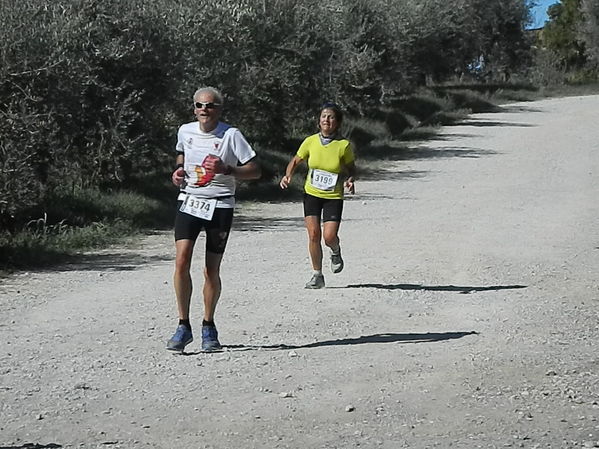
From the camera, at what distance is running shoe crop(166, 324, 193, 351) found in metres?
7.96

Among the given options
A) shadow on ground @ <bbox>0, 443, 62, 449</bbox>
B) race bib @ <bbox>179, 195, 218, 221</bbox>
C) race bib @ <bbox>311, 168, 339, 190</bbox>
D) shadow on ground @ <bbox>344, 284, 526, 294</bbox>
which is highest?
race bib @ <bbox>179, 195, 218, 221</bbox>

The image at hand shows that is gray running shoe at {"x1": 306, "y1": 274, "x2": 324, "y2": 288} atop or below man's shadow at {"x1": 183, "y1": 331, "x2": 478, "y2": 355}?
below

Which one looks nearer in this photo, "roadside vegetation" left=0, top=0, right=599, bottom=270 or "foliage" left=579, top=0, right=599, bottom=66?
"roadside vegetation" left=0, top=0, right=599, bottom=270

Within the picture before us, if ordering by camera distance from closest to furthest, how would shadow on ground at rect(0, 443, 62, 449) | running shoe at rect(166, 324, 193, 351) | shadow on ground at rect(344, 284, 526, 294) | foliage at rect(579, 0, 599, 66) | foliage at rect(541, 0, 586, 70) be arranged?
shadow on ground at rect(0, 443, 62, 449)
running shoe at rect(166, 324, 193, 351)
shadow on ground at rect(344, 284, 526, 294)
foliage at rect(579, 0, 599, 66)
foliage at rect(541, 0, 586, 70)

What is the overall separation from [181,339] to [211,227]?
2.68 ft

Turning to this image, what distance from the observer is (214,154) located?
7.88 m

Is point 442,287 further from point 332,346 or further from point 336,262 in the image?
point 332,346

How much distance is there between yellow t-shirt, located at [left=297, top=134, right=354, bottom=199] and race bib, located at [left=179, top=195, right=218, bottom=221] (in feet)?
10.0

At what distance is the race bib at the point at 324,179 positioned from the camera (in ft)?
35.4

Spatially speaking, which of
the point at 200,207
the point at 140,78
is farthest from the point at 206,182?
the point at 140,78

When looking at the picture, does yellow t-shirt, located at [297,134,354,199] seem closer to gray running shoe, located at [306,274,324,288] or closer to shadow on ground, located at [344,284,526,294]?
gray running shoe, located at [306,274,324,288]

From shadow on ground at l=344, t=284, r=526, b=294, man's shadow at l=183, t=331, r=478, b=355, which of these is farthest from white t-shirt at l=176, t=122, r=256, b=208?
shadow on ground at l=344, t=284, r=526, b=294

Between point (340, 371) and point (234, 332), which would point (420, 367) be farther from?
point (234, 332)

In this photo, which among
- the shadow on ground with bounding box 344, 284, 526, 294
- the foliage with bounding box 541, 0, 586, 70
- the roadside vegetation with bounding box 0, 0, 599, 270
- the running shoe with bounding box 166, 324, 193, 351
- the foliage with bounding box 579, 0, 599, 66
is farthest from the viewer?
the foliage with bounding box 541, 0, 586, 70
